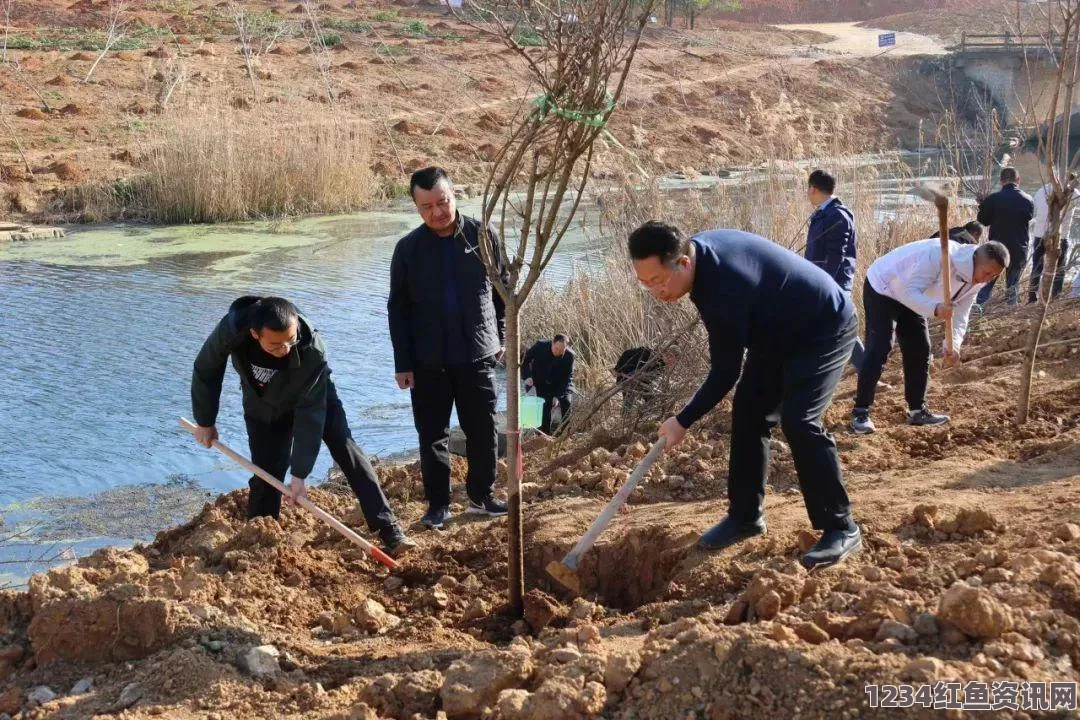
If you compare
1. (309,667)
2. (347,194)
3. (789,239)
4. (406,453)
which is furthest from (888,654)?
(347,194)

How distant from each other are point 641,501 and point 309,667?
222 centimetres

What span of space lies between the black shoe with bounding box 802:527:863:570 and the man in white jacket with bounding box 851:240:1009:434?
2.22 meters

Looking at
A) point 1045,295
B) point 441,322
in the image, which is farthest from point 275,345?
point 1045,295

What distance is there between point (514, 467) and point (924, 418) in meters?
3.28

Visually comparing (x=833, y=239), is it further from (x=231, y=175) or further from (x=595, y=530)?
(x=231, y=175)

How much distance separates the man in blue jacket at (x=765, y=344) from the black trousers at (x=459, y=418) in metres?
1.39

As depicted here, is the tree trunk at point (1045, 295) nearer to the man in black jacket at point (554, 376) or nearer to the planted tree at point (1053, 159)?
the planted tree at point (1053, 159)

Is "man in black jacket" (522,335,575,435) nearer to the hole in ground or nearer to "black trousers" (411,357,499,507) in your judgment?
"black trousers" (411,357,499,507)

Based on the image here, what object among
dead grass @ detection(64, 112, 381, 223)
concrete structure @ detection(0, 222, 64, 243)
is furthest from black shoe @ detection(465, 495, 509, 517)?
concrete structure @ detection(0, 222, 64, 243)

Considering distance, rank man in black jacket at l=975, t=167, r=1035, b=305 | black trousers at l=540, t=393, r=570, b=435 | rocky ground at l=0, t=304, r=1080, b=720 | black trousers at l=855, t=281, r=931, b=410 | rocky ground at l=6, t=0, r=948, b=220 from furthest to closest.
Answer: rocky ground at l=6, t=0, r=948, b=220, man in black jacket at l=975, t=167, r=1035, b=305, black trousers at l=540, t=393, r=570, b=435, black trousers at l=855, t=281, r=931, b=410, rocky ground at l=0, t=304, r=1080, b=720

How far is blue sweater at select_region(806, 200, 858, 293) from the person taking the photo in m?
6.89

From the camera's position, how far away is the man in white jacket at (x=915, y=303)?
19.6ft

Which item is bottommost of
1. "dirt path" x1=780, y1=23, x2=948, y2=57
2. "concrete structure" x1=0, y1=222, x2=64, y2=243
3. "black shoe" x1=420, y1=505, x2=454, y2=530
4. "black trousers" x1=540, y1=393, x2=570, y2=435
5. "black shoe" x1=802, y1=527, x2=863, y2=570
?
"black trousers" x1=540, y1=393, x2=570, y2=435

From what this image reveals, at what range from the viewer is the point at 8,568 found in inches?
238
